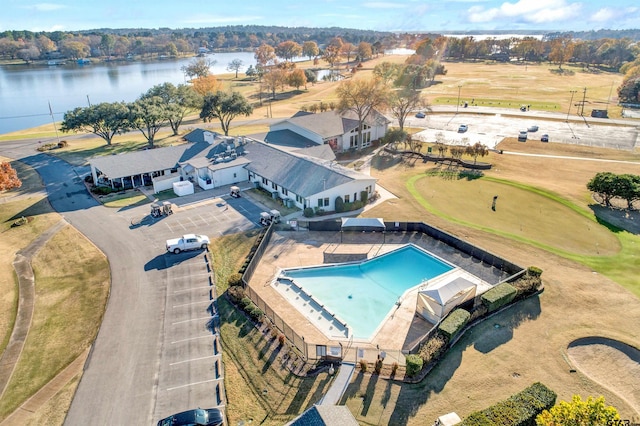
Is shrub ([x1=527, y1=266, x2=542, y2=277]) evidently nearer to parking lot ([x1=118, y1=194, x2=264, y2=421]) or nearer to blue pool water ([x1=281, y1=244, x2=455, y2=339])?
blue pool water ([x1=281, y1=244, x2=455, y2=339])

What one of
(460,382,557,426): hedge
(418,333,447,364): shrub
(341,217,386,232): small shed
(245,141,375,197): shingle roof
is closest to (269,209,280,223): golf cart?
(245,141,375,197): shingle roof

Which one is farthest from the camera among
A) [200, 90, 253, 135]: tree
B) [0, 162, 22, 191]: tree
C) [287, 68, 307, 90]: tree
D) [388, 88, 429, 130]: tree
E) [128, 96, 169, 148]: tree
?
[287, 68, 307, 90]: tree

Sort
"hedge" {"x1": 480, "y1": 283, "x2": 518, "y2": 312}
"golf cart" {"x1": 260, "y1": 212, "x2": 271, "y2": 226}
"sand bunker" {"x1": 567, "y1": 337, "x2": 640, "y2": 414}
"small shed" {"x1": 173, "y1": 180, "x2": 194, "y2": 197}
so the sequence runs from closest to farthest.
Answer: "sand bunker" {"x1": 567, "y1": 337, "x2": 640, "y2": 414} → "hedge" {"x1": 480, "y1": 283, "x2": 518, "y2": 312} → "golf cart" {"x1": 260, "y1": 212, "x2": 271, "y2": 226} → "small shed" {"x1": 173, "y1": 180, "x2": 194, "y2": 197}

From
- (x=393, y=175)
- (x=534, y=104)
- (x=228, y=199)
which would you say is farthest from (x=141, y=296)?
(x=534, y=104)

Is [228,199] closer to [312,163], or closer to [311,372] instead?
[312,163]

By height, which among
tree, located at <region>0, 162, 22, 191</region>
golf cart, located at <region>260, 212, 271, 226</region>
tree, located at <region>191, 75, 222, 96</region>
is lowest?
golf cart, located at <region>260, 212, 271, 226</region>

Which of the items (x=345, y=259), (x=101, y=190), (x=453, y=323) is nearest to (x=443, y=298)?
(x=453, y=323)

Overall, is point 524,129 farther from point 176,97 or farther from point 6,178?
point 6,178

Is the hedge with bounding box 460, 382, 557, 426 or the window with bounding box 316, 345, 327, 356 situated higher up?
the hedge with bounding box 460, 382, 557, 426
